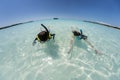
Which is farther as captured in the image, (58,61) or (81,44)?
(81,44)

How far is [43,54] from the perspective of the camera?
996cm

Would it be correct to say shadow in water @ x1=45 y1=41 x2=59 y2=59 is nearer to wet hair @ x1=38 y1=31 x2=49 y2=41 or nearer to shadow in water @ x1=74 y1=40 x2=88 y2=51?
shadow in water @ x1=74 y1=40 x2=88 y2=51

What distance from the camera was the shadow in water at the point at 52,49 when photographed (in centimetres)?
978

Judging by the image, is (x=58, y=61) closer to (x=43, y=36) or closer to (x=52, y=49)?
(x=52, y=49)

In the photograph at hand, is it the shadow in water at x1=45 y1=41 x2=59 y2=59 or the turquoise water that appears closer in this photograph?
the turquoise water

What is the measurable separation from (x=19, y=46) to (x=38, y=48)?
5.61 feet

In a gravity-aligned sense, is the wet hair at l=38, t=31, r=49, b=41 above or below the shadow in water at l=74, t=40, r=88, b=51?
above

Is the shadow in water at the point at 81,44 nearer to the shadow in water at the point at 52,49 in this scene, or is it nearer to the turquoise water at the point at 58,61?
the turquoise water at the point at 58,61

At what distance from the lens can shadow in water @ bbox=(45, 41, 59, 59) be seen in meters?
9.78

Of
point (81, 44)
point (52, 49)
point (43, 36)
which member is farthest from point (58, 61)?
point (81, 44)

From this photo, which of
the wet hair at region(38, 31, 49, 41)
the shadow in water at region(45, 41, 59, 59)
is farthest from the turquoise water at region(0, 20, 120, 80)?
the wet hair at region(38, 31, 49, 41)

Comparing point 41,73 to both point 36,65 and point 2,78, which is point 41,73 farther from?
point 2,78

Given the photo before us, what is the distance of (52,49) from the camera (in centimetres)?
1038

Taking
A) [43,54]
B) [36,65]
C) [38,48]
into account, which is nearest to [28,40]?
[38,48]
